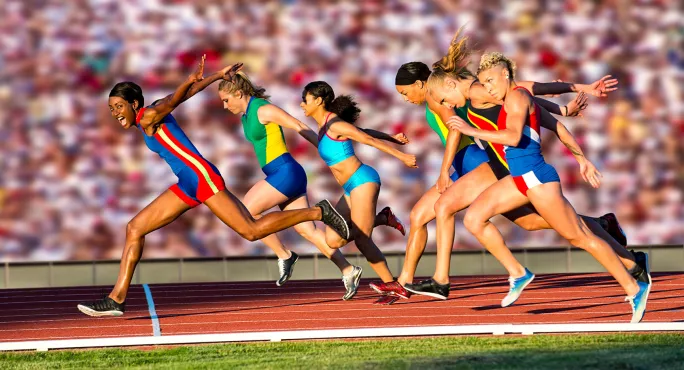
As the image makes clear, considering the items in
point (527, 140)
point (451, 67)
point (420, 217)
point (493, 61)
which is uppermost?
point (451, 67)

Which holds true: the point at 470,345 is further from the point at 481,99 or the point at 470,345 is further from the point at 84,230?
the point at 84,230

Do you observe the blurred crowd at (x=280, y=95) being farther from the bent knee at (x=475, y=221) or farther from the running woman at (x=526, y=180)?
the running woman at (x=526, y=180)

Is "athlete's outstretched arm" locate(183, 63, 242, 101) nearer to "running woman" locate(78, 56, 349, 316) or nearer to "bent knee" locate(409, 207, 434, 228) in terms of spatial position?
"running woman" locate(78, 56, 349, 316)

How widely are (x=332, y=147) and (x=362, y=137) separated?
13.5 inches

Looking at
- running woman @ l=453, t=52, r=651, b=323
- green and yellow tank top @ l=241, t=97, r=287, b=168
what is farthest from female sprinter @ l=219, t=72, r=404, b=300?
running woman @ l=453, t=52, r=651, b=323

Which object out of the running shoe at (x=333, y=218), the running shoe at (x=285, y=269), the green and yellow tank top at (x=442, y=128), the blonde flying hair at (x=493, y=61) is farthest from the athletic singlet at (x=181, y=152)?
the running shoe at (x=285, y=269)

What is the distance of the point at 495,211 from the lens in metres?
9.05

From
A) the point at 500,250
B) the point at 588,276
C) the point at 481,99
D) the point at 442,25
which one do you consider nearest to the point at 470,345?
the point at 500,250

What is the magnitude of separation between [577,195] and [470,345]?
255 inches

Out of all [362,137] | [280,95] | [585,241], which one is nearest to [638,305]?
[585,241]

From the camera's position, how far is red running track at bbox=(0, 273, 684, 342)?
30.6 feet

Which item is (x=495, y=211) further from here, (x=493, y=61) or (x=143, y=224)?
(x=143, y=224)

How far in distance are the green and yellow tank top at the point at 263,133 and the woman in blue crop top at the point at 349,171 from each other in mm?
585

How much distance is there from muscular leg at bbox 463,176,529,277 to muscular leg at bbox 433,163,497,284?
0.29 m
